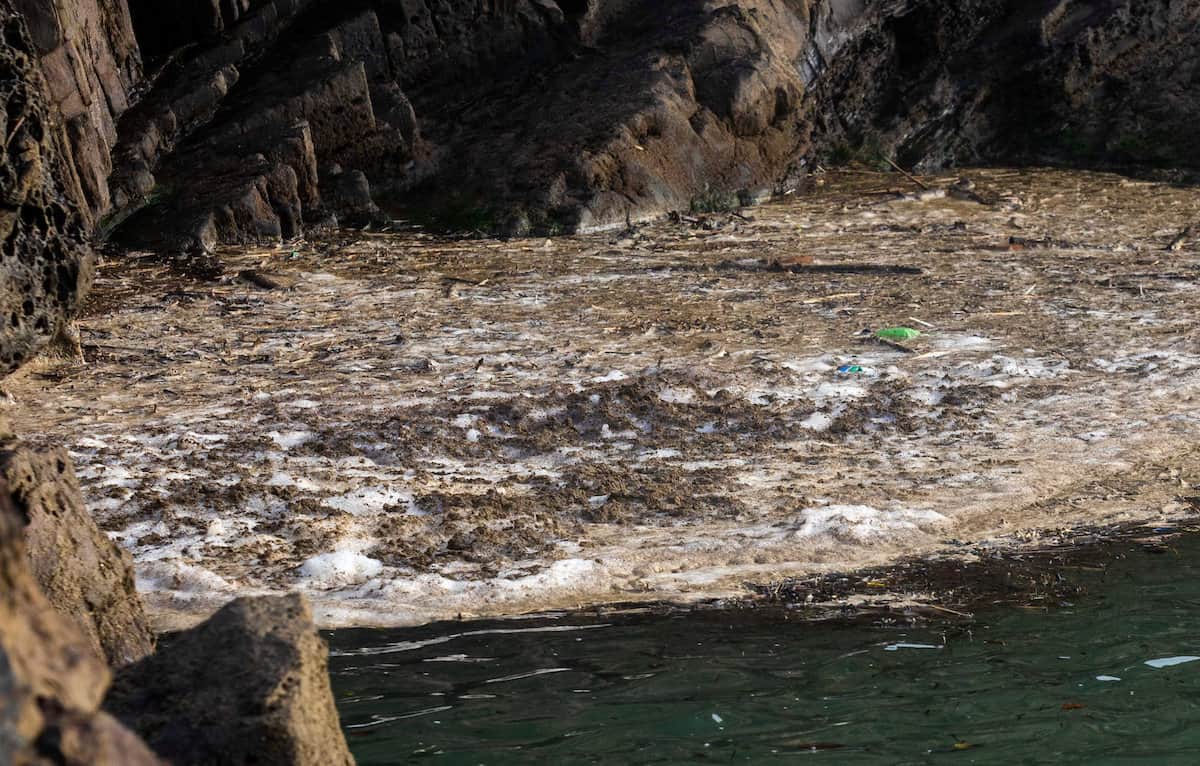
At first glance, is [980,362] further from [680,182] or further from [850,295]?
[680,182]

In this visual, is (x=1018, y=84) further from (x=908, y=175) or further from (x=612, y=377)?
(x=612, y=377)

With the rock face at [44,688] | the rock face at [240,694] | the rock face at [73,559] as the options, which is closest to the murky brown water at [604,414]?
the rock face at [73,559]

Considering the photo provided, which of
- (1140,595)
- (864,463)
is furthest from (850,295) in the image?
(1140,595)

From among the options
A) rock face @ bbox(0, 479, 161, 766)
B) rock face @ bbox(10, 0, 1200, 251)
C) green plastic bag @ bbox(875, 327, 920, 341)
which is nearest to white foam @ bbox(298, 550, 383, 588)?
rock face @ bbox(0, 479, 161, 766)

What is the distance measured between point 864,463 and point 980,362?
1821 millimetres

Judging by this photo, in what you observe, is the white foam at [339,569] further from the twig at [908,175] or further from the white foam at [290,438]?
the twig at [908,175]

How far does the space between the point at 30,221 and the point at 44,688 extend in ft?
20.5

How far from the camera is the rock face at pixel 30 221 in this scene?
24.2 ft

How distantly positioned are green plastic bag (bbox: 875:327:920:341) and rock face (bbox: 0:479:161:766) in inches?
281

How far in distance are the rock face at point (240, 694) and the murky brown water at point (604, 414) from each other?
2.01m

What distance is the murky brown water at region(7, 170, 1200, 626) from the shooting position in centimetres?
568

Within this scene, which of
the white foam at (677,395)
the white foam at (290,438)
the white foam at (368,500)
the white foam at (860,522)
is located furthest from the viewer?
the white foam at (677,395)

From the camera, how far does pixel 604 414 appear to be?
728cm

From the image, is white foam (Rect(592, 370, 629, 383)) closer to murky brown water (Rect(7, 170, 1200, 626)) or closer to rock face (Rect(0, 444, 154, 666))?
murky brown water (Rect(7, 170, 1200, 626))
